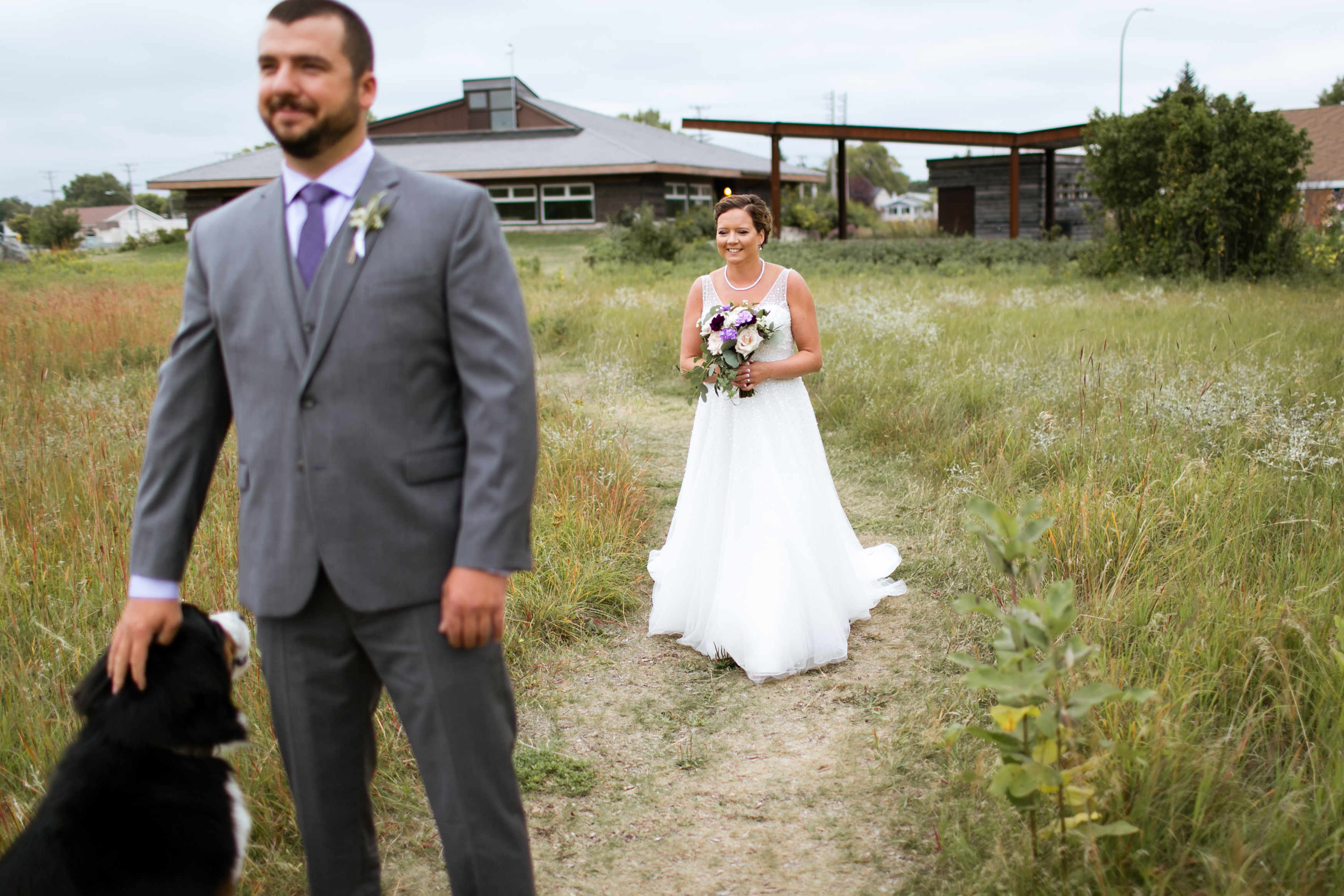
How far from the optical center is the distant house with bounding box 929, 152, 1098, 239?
3697 centimetres

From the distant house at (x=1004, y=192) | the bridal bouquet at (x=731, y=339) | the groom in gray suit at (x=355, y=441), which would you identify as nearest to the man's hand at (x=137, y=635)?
the groom in gray suit at (x=355, y=441)

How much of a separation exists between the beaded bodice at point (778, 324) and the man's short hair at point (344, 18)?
9.55 feet

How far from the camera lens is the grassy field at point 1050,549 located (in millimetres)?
2754

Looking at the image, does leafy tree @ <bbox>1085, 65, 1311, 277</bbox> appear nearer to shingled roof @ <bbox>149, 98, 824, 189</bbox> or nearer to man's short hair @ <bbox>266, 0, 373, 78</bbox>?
man's short hair @ <bbox>266, 0, 373, 78</bbox>

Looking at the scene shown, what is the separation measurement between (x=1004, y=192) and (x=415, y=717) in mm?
39592

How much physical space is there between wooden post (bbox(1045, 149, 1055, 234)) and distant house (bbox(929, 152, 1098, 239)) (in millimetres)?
5767

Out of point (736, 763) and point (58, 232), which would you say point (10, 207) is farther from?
point (736, 763)

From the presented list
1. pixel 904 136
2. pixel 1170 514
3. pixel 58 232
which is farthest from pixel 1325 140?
pixel 58 232

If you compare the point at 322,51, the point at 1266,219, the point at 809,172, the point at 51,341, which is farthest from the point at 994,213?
the point at 322,51

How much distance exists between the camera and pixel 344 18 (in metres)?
1.91

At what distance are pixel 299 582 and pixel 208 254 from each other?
2.49 ft

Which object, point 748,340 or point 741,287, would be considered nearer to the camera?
point 748,340

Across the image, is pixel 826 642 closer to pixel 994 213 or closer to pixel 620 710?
pixel 620 710

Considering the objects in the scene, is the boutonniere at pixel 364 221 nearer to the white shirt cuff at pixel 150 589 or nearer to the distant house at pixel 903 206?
the white shirt cuff at pixel 150 589
